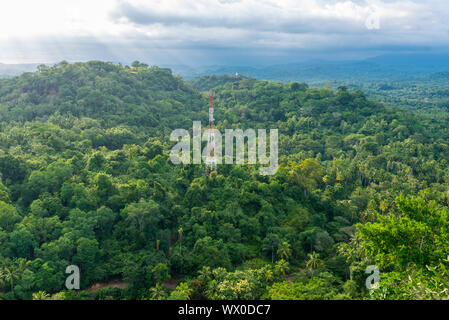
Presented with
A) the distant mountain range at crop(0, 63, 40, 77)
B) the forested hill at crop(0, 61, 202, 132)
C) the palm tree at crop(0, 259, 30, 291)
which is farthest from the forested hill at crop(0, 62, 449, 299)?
the distant mountain range at crop(0, 63, 40, 77)

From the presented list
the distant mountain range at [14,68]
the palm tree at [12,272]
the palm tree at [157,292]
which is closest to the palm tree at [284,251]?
the palm tree at [157,292]

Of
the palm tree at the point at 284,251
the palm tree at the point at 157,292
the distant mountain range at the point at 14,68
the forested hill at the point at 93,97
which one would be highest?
the distant mountain range at the point at 14,68

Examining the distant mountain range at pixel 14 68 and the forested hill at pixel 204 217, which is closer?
the forested hill at pixel 204 217

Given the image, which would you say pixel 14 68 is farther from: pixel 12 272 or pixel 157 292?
pixel 157 292

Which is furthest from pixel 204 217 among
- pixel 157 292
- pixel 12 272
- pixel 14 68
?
pixel 14 68

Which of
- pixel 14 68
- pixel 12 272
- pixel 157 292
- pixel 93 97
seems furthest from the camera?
pixel 14 68

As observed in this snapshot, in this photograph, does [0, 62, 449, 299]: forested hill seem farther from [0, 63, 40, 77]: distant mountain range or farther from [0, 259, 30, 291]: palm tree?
[0, 63, 40, 77]: distant mountain range

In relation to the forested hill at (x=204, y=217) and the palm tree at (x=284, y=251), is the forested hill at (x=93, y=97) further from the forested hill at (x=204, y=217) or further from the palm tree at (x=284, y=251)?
the palm tree at (x=284, y=251)

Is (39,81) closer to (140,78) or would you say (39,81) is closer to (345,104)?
(140,78)

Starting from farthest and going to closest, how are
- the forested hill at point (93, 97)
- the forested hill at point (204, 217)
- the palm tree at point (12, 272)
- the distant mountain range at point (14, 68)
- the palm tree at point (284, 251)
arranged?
the distant mountain range at point (14, 68), the forested hill at point (93, 97), the palm tree at point (284, 251), the palm tree at point (12, 272), the forested hill at point (204, 217)
